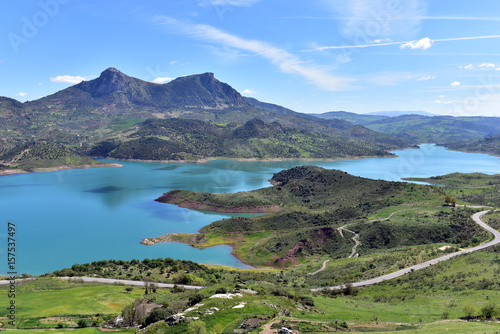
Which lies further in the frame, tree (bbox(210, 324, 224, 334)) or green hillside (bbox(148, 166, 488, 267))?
green hillside (bbox(148, 166, 488, 267))

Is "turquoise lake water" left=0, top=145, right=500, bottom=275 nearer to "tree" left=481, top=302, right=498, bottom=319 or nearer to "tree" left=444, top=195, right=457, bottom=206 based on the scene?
"tree" left=481, top=302, right=498, bottom=319

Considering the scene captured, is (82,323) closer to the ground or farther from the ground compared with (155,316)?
closer to the ground

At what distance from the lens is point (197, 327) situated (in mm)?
23062

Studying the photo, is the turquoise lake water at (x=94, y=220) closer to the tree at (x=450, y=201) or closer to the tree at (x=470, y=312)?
the tree at (x=470, y=312)

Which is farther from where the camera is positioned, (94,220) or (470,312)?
(94,220)

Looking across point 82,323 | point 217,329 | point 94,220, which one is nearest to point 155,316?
point 217,329

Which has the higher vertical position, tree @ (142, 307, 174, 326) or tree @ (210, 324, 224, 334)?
tree @ (210, 324, 224, 334)

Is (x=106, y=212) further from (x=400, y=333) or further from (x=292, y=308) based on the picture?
(x=400, y=333)

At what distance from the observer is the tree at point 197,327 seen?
22.4m

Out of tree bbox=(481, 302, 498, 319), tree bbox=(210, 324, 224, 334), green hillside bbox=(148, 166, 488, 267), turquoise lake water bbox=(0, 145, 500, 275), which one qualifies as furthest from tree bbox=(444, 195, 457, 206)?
tree bbox=(210, 324, 224, 334)

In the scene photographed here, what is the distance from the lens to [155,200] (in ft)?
454

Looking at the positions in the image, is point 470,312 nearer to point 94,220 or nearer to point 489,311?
point 489,311

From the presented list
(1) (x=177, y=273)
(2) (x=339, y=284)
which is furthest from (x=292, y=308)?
(1) (x=177, y=273)

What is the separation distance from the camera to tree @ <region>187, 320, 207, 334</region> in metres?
22.4
